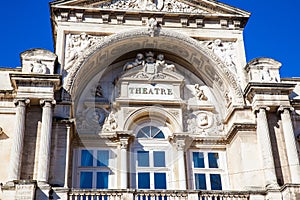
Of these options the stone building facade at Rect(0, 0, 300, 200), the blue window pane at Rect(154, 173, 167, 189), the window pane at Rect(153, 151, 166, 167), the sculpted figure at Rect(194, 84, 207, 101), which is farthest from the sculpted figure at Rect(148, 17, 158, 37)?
the blue window pane at Rect(154, 173, 167, 189)

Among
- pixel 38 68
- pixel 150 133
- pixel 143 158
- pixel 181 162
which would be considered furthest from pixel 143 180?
pixel 38 68

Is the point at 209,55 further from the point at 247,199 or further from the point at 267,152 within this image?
the point at 247,199

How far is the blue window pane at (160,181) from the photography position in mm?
18469

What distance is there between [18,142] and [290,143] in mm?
9458

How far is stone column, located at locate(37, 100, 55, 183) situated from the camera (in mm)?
15873

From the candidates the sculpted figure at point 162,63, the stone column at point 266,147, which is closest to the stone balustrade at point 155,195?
the stone column at point 266,147

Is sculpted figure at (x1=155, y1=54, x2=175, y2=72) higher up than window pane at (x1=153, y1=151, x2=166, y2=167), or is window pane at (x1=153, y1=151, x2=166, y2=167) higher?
sculpted figure at (x1=155, y1=54, x2=175, y2=72)

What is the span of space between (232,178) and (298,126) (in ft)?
10.9

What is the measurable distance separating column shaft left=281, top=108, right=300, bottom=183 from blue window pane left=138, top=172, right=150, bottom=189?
5260mm

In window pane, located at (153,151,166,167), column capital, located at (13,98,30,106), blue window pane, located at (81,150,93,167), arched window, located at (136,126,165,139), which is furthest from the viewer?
arched window, located at (136,126,165,139)

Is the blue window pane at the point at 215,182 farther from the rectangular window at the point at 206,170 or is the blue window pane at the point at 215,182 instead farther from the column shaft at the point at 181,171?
the column shaft at the point at 181,171

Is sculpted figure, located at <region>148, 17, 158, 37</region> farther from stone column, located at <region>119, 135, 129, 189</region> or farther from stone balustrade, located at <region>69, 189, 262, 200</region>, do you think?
stone balustrade, located at <region>69, 189, 262, 200</region>

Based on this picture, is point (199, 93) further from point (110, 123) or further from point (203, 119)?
point (110, 123)

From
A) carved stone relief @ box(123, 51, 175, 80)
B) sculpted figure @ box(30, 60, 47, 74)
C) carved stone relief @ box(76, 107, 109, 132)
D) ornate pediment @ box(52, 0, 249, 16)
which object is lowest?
carved stone relief @ box(76, 107, 109, 132)
